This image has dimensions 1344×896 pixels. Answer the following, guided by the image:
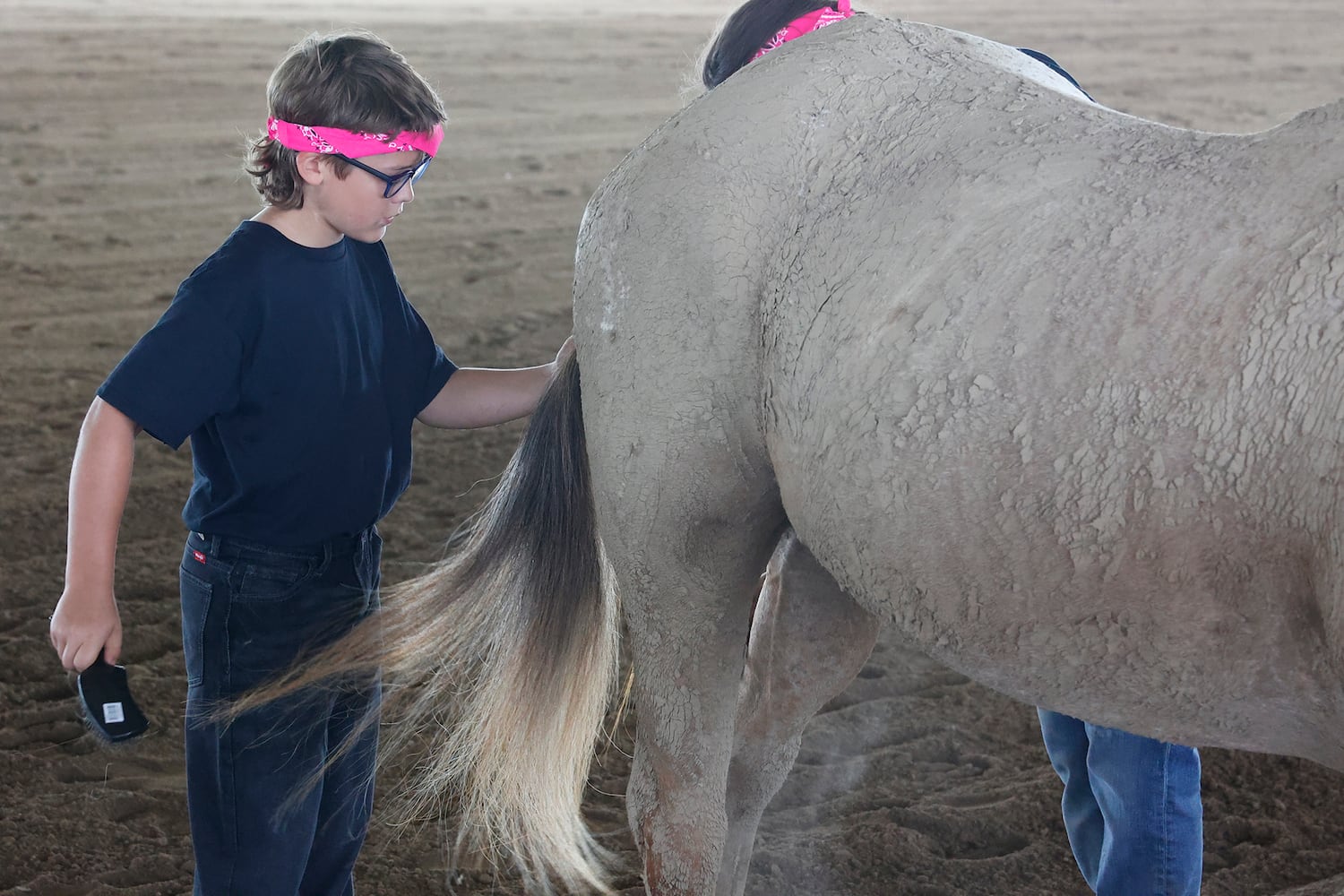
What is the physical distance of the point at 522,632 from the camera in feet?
6.08

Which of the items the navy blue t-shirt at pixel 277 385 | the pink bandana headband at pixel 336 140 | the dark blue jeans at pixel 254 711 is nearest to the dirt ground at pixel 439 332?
the dark blue jeans at pixel 254 711

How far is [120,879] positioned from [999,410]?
189cm

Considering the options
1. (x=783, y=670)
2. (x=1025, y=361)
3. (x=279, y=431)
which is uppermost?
(x=1025, y=361)

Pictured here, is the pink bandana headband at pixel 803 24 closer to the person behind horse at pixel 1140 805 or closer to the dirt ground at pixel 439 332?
the person behind horse at pixel 1140 805

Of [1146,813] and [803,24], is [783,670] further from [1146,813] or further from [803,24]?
[803,24]

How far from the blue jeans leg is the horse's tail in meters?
0.77

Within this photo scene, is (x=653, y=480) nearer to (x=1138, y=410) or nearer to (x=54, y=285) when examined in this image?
(x=1138, y=410)

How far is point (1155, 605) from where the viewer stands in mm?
1210

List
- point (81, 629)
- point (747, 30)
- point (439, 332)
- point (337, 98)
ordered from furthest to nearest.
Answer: point (439, 332)
point (747, 30)
point (337, 98)
point (81, 629)

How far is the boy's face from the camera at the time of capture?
63.7 inches

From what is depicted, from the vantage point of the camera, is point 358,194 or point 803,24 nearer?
point 358,194

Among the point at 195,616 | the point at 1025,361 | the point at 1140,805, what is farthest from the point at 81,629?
the point at 1140,805

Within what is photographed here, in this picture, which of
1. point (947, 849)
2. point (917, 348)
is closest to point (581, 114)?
point (947, 849)

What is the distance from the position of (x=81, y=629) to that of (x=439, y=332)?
379cm
